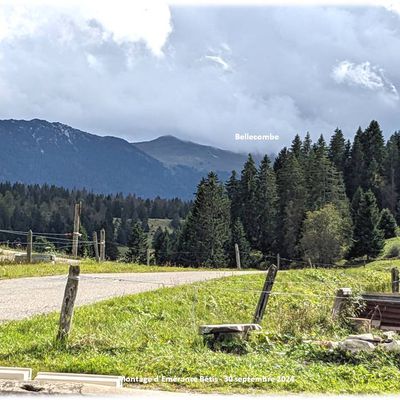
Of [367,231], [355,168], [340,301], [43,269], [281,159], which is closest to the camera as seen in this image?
[340,301]

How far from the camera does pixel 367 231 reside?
71750mm

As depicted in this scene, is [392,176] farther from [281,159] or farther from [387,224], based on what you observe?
[281,159]

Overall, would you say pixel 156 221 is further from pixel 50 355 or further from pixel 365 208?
pixel 50 355

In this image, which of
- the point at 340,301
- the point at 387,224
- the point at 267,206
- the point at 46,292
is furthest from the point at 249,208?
the point at 340,301

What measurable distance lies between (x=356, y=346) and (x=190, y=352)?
2537 mm

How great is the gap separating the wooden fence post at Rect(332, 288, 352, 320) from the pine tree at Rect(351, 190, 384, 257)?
58.1 m

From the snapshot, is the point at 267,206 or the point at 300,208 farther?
the point at 267,206

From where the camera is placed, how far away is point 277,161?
71.2 meters

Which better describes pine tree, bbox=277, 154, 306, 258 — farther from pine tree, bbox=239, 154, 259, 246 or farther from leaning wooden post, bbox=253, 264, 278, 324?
leaning wooden post, bbox=253, 264, 278, 324

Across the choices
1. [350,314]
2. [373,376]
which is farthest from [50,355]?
[350,314]

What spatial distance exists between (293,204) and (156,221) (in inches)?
4513

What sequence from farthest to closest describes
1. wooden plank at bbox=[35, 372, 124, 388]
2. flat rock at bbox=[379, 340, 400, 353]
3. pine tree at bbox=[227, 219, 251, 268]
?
pine tree at bbox=[227, 219, 251, 268] → flat rock at bbox=[379, 340, 400, 353] → wooden plank at bbox=[35, 372, 124, 388]

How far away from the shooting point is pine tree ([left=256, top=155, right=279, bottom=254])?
2682 inches

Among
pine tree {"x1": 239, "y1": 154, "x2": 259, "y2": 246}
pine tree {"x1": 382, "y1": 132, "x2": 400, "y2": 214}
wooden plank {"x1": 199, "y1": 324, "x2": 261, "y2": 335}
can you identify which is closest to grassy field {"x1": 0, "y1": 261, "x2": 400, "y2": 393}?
wooden plank {"x1": 199, "y1": 324, "x2": 261, "y2": 335}
